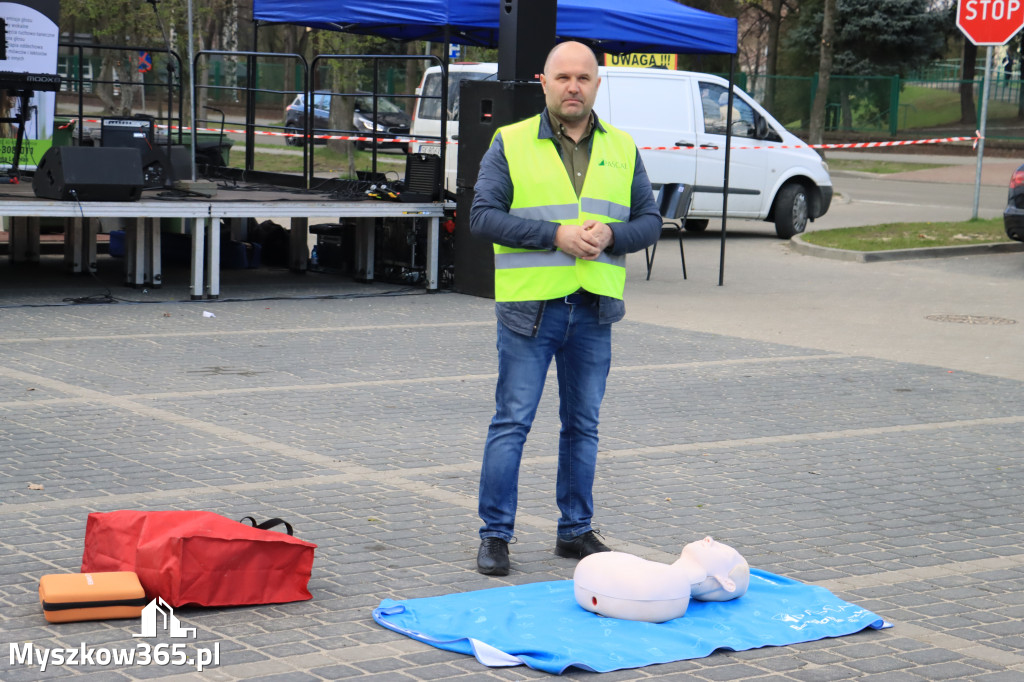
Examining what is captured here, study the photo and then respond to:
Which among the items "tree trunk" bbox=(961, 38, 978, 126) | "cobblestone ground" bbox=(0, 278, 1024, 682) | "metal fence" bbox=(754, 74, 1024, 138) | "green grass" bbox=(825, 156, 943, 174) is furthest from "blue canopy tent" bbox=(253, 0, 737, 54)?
"tree trunk" bbox=(961, 38, 978, 126)

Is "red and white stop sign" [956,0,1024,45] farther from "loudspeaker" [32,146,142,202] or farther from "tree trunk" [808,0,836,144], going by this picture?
"tree trunk" [808,0,836,144]

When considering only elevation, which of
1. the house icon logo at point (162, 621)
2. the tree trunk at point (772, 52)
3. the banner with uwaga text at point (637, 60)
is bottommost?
the house icon logo at point (162, 621)

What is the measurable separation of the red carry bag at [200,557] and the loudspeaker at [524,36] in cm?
822

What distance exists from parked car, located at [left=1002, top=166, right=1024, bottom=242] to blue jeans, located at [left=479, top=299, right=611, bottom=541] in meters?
11.9

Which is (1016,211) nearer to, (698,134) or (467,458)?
(698,134)

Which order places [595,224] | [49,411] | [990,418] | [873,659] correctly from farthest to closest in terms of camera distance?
[990,418] < [49,411] < [595,224] < [873,659]

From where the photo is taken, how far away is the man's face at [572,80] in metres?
5.00

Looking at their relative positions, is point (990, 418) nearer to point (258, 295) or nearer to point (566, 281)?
point (566, 281)

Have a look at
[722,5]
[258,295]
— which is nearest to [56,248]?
[258,295]

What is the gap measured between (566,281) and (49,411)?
3.86 metres

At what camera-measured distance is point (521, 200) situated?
511 cm

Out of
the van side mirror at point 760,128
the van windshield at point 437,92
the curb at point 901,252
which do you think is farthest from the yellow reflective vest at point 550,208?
the van side mirror at point 760,128

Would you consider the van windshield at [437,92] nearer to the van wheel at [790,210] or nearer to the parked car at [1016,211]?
the van wheel at [790,210]

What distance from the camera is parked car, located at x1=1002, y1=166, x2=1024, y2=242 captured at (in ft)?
51.6
